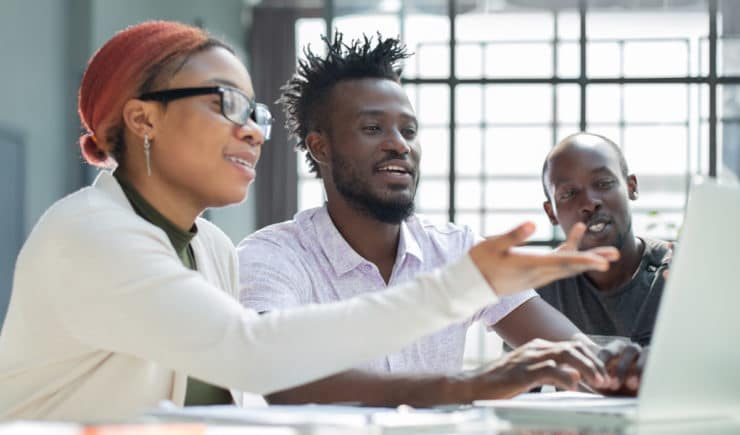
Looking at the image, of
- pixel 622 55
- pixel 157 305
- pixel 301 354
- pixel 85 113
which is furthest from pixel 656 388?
pixel 622 55

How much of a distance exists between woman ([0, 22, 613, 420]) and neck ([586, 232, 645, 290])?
97 centimetres

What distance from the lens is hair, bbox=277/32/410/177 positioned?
2.26 meters

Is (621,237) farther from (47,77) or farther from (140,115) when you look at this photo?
(47,77)

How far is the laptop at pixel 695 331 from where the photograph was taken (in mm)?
1095

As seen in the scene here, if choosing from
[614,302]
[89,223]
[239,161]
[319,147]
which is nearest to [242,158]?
[239,161]

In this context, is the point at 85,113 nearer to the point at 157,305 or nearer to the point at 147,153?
the point at 147,153

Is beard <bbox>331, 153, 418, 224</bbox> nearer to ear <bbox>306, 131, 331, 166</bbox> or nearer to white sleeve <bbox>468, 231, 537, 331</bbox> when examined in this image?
ear <bbox>306, 131, 331, 166</bbox>

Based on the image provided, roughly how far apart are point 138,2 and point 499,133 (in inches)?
127

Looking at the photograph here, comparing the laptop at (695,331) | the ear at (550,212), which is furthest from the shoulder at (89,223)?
the ear at (550,212)

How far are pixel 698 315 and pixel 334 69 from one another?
1270mm

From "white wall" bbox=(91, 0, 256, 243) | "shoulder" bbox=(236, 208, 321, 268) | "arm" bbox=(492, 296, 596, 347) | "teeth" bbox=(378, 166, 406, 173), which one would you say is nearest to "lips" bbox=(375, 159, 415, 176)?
"teeth" bbox=(378, 166, 406, 173)

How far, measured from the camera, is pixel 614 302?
→ 234 centimetres

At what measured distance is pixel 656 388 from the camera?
112 centimetres

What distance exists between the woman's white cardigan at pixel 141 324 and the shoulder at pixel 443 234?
784mm
